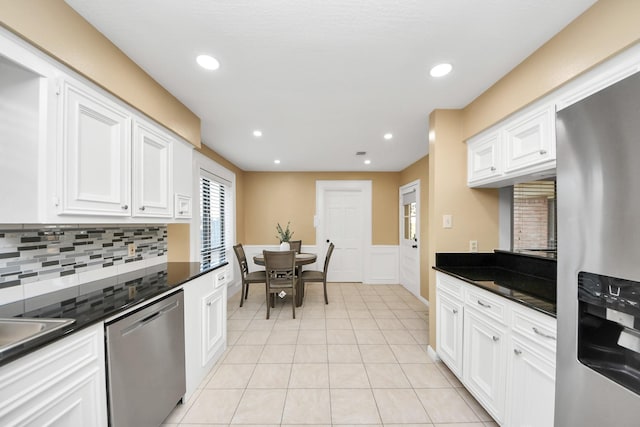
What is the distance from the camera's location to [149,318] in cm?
143

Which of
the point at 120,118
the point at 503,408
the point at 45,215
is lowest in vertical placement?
the point at 503,408

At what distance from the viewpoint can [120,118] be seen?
1.52m

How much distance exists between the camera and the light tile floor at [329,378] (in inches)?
65.9

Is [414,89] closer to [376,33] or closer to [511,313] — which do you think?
[376,33]

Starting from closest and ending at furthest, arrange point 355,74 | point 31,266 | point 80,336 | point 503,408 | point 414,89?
point 80,336
point 31,266
point 503,408
point 355,74
point 414,89

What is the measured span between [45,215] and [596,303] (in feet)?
7.38

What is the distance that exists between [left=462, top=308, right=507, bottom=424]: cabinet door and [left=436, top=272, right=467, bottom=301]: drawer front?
15 centimetres

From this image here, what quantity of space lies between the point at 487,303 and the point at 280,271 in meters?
2.41

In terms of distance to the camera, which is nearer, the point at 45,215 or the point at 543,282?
the point at 45,215

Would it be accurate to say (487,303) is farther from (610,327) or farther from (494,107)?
(494,107)

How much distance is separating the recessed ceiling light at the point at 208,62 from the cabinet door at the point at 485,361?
246 centimetres

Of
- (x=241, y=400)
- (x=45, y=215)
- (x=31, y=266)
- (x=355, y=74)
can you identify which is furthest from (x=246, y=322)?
(x=355, y=74)

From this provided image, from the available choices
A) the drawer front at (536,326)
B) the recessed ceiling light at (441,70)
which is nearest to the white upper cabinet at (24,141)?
the recessed ceiling light at (441,70)

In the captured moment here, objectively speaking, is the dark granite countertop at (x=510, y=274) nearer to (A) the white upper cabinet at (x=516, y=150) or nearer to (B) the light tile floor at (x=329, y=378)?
(A) the white upper cabinet at (x=516, y=150)
